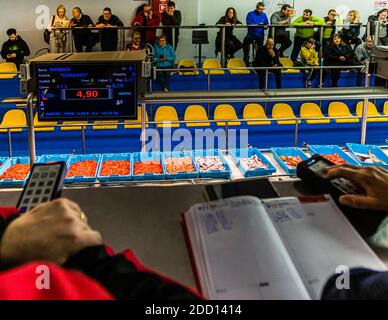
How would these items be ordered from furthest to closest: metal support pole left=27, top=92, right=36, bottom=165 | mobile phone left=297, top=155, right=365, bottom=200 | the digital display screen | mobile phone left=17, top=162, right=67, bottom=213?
the digital display screen
metal support pole left=27, top=92, right=36, bottom=165
mobile phone left=297, top=155, right=365, bottom=200
mobile phone left=17, top=162, right=67, bottom=213

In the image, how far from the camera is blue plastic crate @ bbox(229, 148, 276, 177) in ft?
14.6

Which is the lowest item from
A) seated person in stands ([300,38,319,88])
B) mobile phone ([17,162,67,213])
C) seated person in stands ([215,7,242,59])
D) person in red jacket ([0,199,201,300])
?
person in red jacket ([0,199,201,300])

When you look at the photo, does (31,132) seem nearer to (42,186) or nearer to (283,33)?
(42,186)

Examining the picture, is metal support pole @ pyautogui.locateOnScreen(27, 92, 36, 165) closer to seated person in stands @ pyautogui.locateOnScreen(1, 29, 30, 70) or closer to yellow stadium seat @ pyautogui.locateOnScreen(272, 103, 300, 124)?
yellow stadium seat @ pyautogui.locateOnScreen(272, 103, 300, 124)

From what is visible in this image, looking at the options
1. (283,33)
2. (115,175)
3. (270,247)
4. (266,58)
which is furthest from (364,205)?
(283,33)

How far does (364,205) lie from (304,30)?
1096cm

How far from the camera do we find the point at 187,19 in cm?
1299

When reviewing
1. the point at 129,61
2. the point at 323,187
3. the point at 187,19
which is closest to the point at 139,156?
the point at 129,61

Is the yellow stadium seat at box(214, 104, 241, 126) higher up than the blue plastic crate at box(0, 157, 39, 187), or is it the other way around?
the yellow stadium seat at box(214, 104, 241, 126)

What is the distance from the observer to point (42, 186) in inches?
38.9

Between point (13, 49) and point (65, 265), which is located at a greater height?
point (13, 49)
